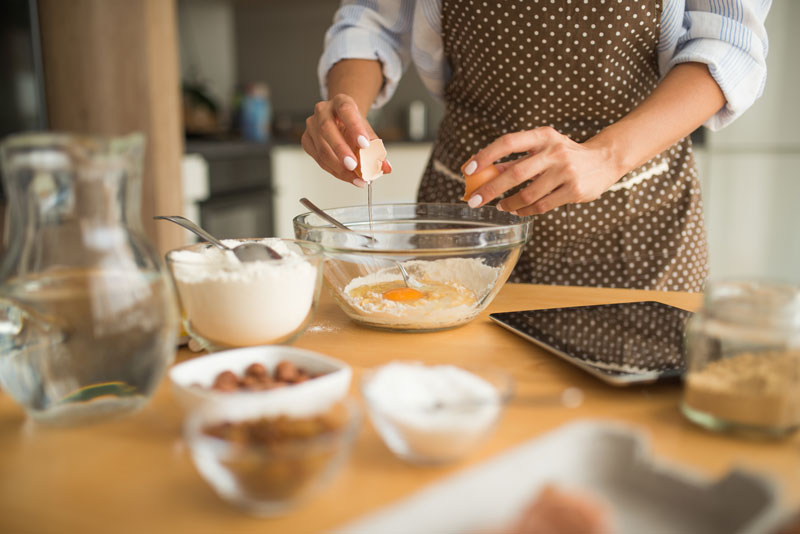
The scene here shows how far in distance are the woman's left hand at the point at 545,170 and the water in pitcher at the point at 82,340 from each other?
1.52ft

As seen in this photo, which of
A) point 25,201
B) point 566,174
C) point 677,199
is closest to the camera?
point 25,201

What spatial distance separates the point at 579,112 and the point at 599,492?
0.94m

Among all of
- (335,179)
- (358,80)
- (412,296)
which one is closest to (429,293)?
(412,296)

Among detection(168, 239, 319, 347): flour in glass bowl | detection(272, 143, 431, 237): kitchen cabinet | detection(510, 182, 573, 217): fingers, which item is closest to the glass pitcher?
detection(168, 239, 319, 347): flour in glass bowl

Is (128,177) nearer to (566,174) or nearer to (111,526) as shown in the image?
(111,526)

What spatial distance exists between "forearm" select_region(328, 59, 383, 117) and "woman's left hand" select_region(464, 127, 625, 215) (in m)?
0.46

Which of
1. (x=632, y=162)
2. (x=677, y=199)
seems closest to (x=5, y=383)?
(x=632, y=162)

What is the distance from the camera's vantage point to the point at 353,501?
0.50 meters

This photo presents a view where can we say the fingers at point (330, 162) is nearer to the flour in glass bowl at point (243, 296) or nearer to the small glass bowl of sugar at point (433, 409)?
the flour in glass bowl at point (243, 296)

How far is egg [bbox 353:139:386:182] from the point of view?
1.02m

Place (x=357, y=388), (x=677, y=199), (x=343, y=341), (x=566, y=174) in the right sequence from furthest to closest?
1. (x=677, y=199)
2. (x=566, y=174)
3. (x=343, y=341)
4. (x=357, y=388)

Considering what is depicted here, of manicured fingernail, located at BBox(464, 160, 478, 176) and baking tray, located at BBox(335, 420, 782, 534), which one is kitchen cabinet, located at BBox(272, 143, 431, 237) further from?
baking tray, located at BBox(335, 420, 782, 534)

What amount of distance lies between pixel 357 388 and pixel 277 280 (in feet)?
0.48

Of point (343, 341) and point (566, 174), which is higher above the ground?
point (566, 174)
